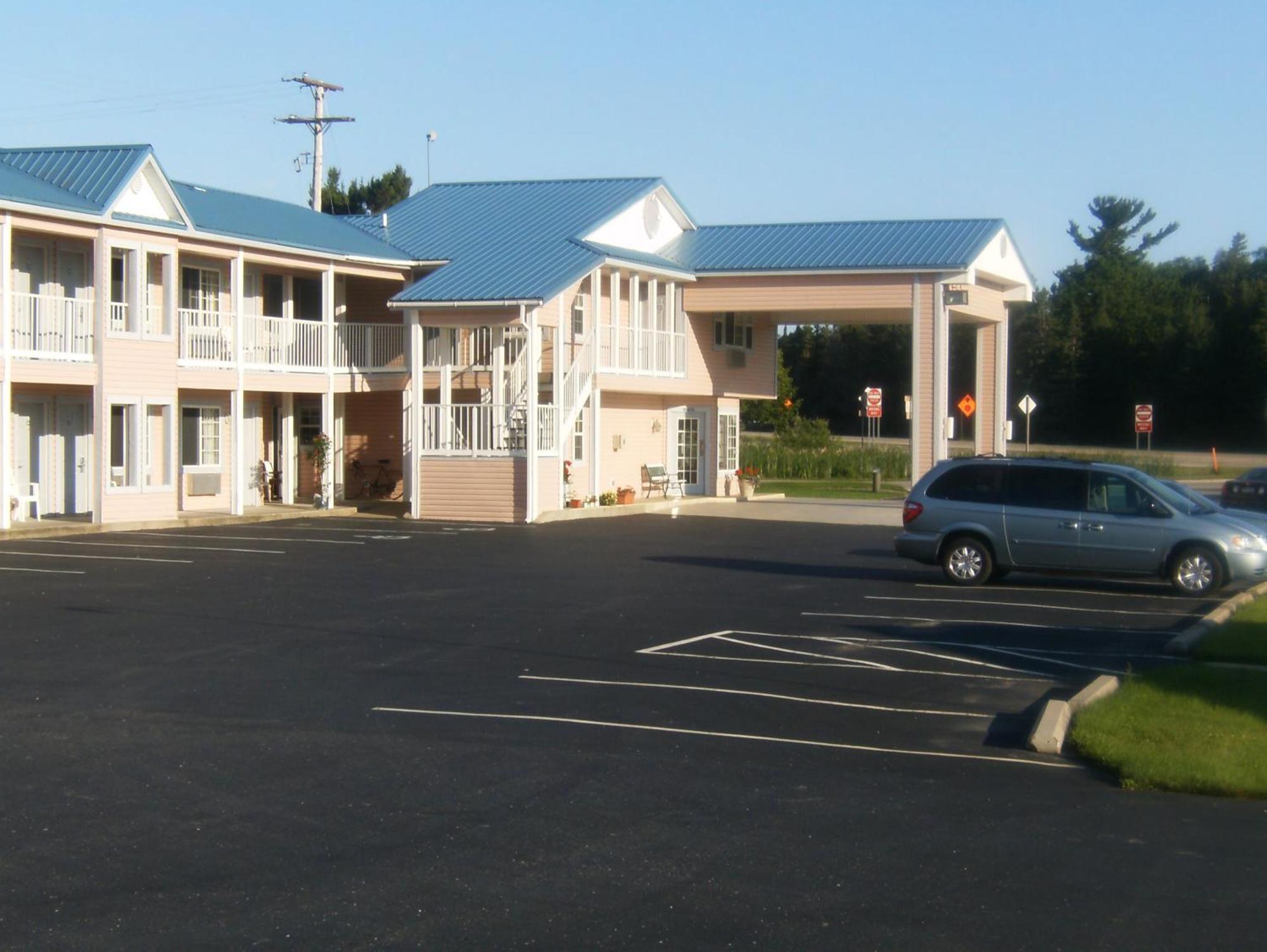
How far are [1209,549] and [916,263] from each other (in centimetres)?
1796

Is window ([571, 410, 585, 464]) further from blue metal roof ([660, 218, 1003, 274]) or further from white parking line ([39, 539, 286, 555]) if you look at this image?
white parking line ([39, 539, 286, 555])

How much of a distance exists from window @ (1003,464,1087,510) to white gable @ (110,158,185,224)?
1703 cm

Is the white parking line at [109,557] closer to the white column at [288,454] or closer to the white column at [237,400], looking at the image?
the white column at [237,400]

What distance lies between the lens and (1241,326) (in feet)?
268

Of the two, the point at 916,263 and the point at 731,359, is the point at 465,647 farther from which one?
the point at 731,359

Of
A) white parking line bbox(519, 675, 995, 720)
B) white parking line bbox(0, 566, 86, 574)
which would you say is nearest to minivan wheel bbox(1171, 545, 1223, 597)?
Answer: white parking line bbox(519, 675, 995, 720)

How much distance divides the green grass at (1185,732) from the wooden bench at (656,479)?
2685cm

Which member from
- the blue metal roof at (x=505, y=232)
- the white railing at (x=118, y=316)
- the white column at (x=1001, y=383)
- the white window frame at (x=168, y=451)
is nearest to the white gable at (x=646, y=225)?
the blue metal roof at (x=505, y=232)

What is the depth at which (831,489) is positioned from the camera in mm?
47844

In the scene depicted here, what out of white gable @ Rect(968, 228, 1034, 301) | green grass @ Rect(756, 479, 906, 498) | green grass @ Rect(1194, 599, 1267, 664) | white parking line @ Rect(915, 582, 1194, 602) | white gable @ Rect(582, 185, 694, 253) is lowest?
white parking line @ Rect(915, 582, 1194, 602)

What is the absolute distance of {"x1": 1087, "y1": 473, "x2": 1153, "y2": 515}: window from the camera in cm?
1945

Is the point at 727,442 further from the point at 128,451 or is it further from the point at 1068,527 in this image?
the point at 1068,527

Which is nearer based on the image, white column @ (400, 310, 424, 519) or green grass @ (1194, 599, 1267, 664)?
green grass @ (1194, 599, 1267, 664)

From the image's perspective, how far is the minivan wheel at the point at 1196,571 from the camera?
18953mm
